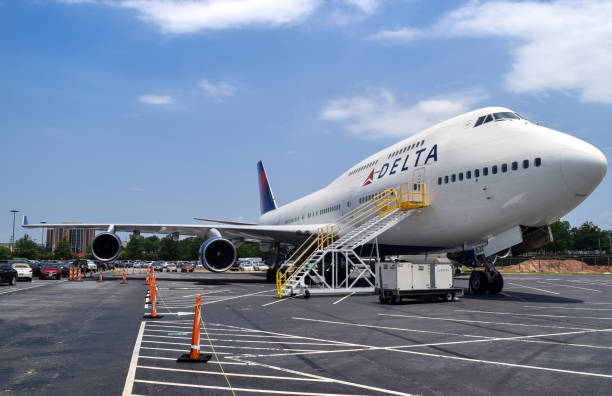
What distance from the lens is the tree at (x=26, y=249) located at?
126 meters

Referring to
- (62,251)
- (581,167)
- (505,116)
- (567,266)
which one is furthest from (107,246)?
(62,251)

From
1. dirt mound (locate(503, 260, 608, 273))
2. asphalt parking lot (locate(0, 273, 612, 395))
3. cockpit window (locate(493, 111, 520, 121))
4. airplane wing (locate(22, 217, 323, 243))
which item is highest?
cockpit window (locate(493, 111, 520, 121))

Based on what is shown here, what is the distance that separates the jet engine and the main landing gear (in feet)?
37.1

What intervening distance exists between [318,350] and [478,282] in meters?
12.3

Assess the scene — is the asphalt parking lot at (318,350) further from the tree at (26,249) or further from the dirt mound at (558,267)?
the tree at (26,249)

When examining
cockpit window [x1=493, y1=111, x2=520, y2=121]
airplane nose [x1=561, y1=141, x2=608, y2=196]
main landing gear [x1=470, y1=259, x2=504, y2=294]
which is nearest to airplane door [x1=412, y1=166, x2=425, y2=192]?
cockpit window [x1=493, y1=111, x2=520, y2=121]

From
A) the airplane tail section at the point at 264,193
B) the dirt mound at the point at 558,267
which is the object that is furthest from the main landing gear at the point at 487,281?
the dirt mound at the point at 558,267

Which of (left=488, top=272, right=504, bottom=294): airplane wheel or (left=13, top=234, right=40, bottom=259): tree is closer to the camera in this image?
(left=488, top=272, right=504, bottom=294): airplane wheel

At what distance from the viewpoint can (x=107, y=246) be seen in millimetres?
27031

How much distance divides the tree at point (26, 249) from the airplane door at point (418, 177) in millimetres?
130101

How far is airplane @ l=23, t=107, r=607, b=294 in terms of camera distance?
46.5ft

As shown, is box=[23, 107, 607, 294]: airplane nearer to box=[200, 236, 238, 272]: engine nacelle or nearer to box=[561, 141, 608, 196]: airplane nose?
box=[561, 141, 608, 196]: airplane nose

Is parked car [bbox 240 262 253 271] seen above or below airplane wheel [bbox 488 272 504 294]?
below

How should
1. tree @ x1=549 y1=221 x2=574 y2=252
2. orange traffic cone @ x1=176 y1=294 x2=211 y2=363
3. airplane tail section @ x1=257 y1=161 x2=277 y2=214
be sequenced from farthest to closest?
tree @ x1=549 y1=221 x2=574 y2=252
airplane tail section @ x1=257 y1=161 x2=277 y2=214
orange traffic cone @ x1=176 y1=294 x2=211 y2=363
